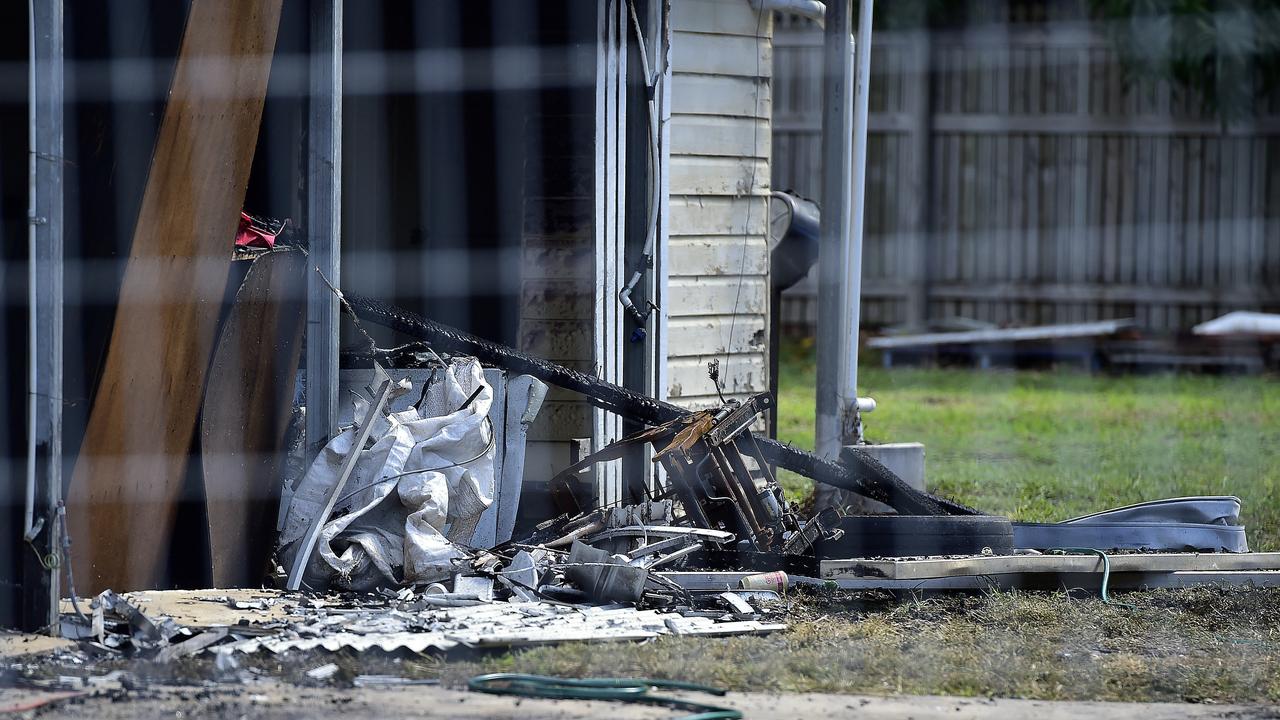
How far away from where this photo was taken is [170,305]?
4410 mm

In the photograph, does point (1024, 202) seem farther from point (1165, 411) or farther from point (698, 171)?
point (698, 171)

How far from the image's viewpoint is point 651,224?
6.11 metres

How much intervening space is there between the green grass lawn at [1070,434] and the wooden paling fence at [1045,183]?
124 centimetres

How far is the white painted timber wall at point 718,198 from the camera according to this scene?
6.79 metres

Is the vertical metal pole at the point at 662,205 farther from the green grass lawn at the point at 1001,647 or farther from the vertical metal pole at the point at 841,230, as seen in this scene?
the green grass lawn at the point at 1001,647

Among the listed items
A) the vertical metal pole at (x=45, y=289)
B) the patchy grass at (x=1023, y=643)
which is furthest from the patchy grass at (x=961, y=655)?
the vertical metal pole at (x=45, y=289)

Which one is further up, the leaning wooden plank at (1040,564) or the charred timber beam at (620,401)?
the charred timber beam at (620,401)

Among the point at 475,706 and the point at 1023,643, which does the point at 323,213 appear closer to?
the point at 475,706

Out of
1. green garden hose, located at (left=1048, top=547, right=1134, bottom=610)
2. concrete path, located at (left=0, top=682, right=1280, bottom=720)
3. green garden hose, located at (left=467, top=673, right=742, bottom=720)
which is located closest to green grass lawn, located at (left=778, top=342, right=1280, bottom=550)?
green garden hose, located at (left=1048, top=547, right=1134, bottom=610)

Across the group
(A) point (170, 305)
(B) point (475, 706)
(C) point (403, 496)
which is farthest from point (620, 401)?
(B) point (475, 706)

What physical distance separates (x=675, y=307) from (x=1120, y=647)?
118 inches

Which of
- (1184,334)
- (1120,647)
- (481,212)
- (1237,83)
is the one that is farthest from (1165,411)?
(1120,647)

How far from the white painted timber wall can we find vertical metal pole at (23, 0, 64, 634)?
3.24m

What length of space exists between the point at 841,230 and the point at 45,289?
154 inches
